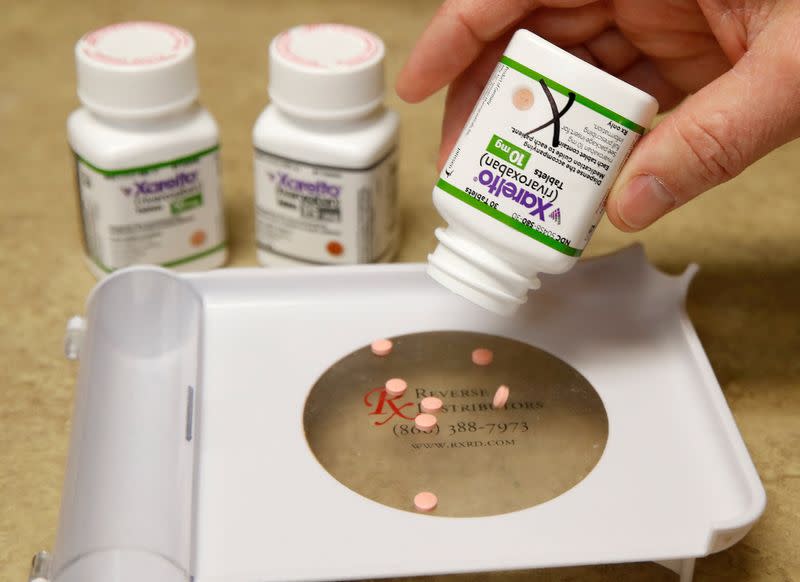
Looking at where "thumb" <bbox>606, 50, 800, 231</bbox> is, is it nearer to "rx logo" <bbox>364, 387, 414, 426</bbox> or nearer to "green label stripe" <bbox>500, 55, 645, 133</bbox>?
"green label stripe" <bbox>500, 55, 645, 133</bbox>

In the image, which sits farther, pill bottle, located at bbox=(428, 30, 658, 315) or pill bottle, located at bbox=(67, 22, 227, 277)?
pill bottle, located at bbox=(67, 22, 227, 277)

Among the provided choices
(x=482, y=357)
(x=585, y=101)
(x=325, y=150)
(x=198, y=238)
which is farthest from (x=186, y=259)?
(x=585, y=101)

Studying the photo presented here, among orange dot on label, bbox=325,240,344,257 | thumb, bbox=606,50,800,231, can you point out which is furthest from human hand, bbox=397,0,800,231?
orange dot on label, bbox=325,240,344,257

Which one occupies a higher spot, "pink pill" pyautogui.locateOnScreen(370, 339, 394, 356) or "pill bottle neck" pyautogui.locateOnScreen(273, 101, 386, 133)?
"pill bottle neck" pyautogui.locateOnScreen(273, 101, 386, 133)

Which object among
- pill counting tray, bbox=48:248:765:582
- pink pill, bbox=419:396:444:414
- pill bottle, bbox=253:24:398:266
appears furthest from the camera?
pill bottle, bbox=253:24:398:266

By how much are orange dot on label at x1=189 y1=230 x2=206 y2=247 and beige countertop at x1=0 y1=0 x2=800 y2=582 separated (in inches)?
2.2

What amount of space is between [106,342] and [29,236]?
26 cm

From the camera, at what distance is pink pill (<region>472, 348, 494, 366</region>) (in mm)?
689

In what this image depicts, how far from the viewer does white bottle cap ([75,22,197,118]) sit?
29.0 inches

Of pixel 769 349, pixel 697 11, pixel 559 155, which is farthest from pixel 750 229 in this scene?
pixel 559 155

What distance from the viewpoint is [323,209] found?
0.79 metres

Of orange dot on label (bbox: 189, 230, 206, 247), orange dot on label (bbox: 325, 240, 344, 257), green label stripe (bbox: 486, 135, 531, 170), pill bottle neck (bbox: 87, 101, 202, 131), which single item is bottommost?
orange dot on label (bbox: 189, 230, 206, 247)

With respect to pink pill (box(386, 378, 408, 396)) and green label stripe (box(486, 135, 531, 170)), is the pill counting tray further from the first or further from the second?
green label stripe (box(486, 135, 531, 170))

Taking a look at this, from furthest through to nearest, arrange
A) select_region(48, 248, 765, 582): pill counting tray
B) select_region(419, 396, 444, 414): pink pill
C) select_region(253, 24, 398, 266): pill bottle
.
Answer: select_region(253, 24, 398, 266): pill bottle
select_region(419, 396, 444, 414): pink pill
select_region(48, 248, 765, 582): pill counting tray
